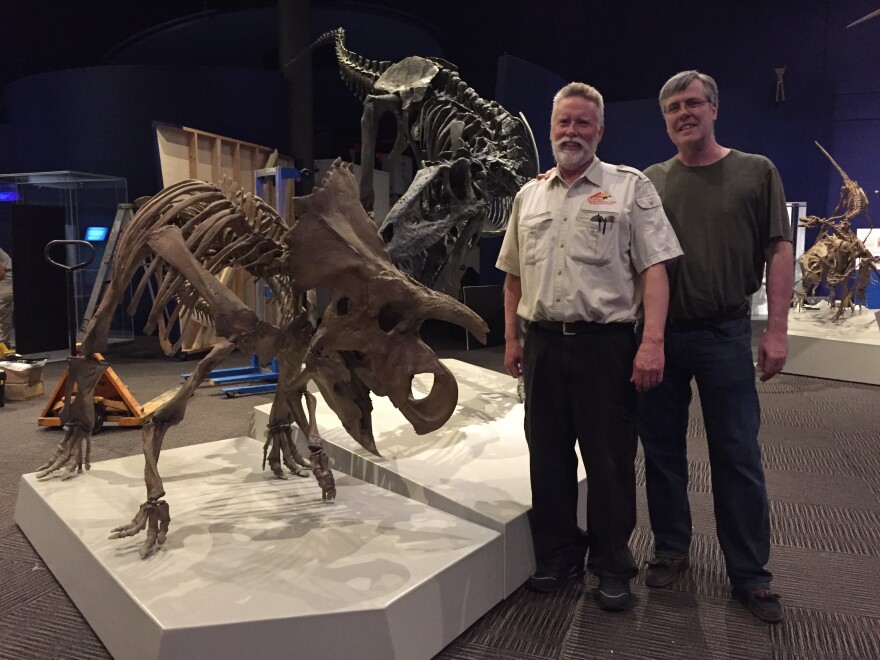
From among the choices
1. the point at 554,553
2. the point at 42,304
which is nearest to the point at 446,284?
the point at 554,553

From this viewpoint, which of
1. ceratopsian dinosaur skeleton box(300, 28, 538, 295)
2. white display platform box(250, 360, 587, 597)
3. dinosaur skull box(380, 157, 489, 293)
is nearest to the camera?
white display platform box(250, 360, 587, 597)

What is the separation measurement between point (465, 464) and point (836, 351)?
604 centimetres

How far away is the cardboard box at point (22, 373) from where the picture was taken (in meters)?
6.37

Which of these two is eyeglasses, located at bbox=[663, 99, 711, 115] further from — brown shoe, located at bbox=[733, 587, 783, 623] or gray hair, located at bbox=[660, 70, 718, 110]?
brown shoe, located at bbox=[733, 587, 783, 623]

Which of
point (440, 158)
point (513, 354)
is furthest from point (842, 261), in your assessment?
point (513, 354)

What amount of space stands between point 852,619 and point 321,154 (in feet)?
38.1

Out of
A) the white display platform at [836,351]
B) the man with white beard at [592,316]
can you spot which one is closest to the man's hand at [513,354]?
the man with white beard at [592,316]

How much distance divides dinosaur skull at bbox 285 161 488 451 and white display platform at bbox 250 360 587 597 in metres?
0.73

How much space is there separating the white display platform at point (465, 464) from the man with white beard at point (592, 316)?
28 cm

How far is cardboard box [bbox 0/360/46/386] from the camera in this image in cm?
637

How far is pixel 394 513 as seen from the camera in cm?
305

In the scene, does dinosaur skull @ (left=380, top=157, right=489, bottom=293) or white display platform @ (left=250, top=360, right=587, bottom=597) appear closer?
white display platform @ (left=250, top=360, right=587, bottom=597)

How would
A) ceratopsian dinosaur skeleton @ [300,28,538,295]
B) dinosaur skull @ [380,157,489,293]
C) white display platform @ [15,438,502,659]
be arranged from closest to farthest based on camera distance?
white display platform @ [15,438,502,659] → dinosaur skull @ [380,157,489,293] → ceratopsian dinosaur skeleton @ [300,28,538,295]

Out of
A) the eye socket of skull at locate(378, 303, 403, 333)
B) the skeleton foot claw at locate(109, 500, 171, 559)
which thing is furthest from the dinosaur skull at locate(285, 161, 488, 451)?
the skeleton foot claw at locate(109, 500, 171, 559)
